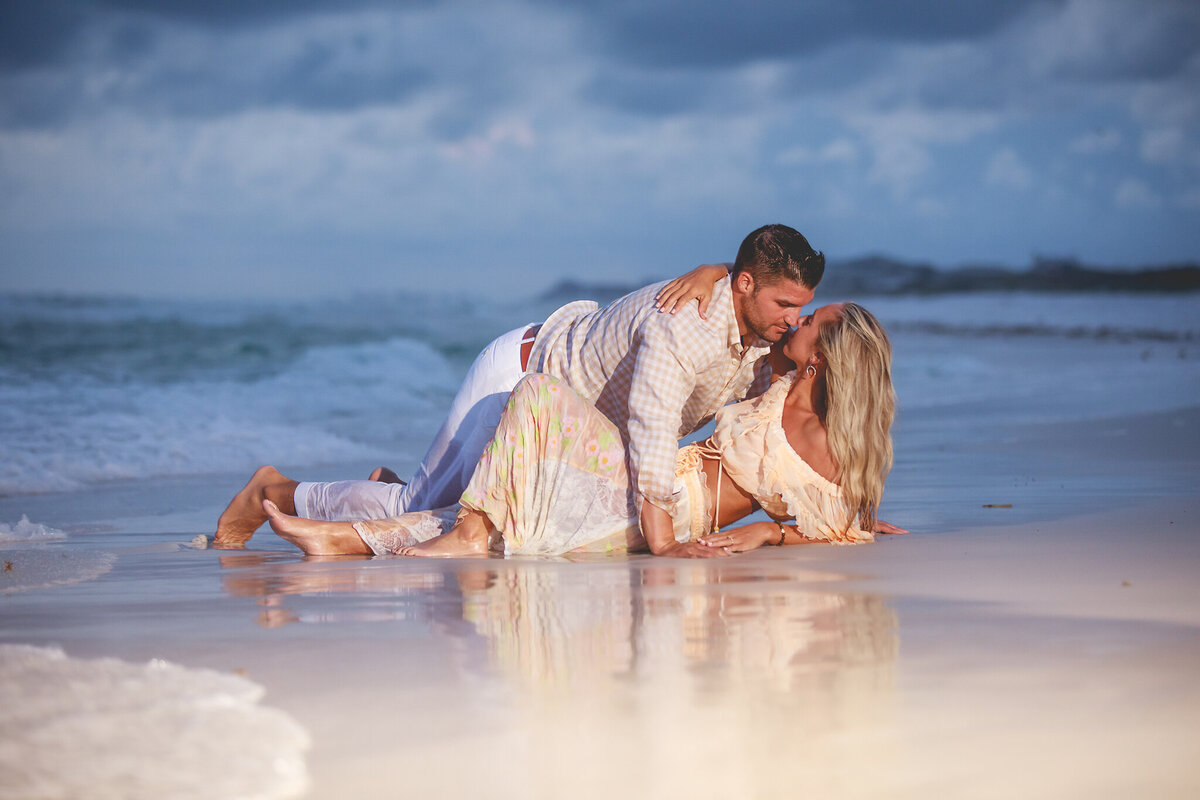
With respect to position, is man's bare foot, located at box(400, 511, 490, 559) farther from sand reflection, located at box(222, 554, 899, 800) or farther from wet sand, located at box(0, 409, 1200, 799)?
sand reflection, located at box(222, 554, 899, 800)

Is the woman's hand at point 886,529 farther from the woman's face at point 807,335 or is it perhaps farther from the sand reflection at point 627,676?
the sand reflection at point 627,676

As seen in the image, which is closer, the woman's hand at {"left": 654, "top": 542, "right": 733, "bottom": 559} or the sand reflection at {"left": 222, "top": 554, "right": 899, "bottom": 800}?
the sand reflection at {"left": 222, "top": 554, "right": 899, "bottom": 800}

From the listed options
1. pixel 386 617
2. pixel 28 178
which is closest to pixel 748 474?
pixel 386 617

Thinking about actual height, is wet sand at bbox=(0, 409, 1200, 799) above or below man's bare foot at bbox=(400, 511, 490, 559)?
below

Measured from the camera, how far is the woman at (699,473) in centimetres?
392

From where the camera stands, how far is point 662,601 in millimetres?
3043

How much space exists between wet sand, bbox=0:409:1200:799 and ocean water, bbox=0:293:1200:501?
3853 mm

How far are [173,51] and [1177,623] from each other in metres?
24.7

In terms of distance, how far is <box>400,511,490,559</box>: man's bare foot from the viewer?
3.92 m

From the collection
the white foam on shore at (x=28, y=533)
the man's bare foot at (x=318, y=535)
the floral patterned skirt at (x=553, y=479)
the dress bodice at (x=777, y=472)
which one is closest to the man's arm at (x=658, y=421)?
the floral patterned skirt at (x=553, y=479)

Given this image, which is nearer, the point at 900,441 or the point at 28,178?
the point at 900,441

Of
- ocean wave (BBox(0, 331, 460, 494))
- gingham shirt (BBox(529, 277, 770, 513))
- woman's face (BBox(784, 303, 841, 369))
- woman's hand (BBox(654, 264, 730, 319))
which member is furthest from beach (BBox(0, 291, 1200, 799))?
ocean wave (BBox(0, 331, 460, 494))

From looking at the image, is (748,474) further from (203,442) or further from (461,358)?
(461,358)

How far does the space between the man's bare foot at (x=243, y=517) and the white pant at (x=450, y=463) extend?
15 centimetres
